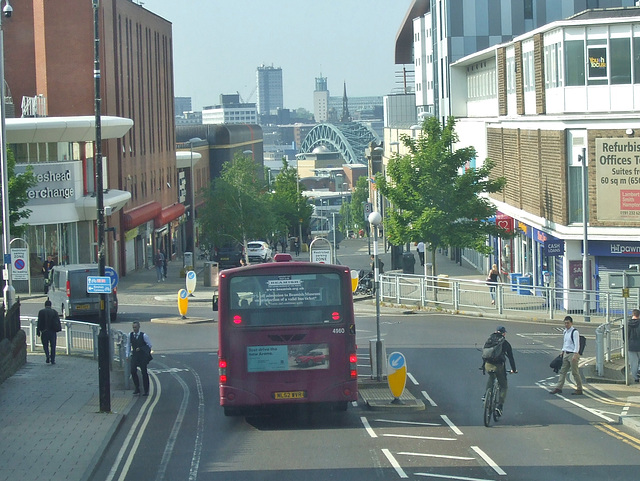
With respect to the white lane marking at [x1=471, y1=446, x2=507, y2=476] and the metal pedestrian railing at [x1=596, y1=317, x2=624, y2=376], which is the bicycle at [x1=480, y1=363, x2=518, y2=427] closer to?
the white lane marking at [x1=471, y1=446, x2=507, y2=476]

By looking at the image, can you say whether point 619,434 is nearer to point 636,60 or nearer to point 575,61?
point 636,60

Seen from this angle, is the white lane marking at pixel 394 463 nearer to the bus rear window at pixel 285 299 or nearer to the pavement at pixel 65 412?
the bus rear window at pixel 285 299

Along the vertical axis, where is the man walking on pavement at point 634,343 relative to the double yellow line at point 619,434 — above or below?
above

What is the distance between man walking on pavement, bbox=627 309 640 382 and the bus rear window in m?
7.85

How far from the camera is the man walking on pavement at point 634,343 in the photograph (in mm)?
21875

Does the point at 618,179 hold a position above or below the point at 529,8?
below

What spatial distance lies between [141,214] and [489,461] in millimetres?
49478

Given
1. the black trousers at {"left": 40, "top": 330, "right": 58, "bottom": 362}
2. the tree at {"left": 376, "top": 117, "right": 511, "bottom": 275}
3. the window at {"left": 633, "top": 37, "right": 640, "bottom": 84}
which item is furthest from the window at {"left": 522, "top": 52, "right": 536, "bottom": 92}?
the black trousers at {"left": 40, "top": 330, "right": 58, "bottom": 362}

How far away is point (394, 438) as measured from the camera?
53.6 ft

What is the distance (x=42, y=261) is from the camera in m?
48.3

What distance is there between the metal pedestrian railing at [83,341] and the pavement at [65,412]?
334mm

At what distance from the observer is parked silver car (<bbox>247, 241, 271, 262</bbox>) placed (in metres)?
68.7

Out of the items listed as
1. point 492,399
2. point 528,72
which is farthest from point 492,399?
point 528,72

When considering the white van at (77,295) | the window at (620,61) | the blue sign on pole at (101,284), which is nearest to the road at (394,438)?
the blue sign on pole at (101,284)
